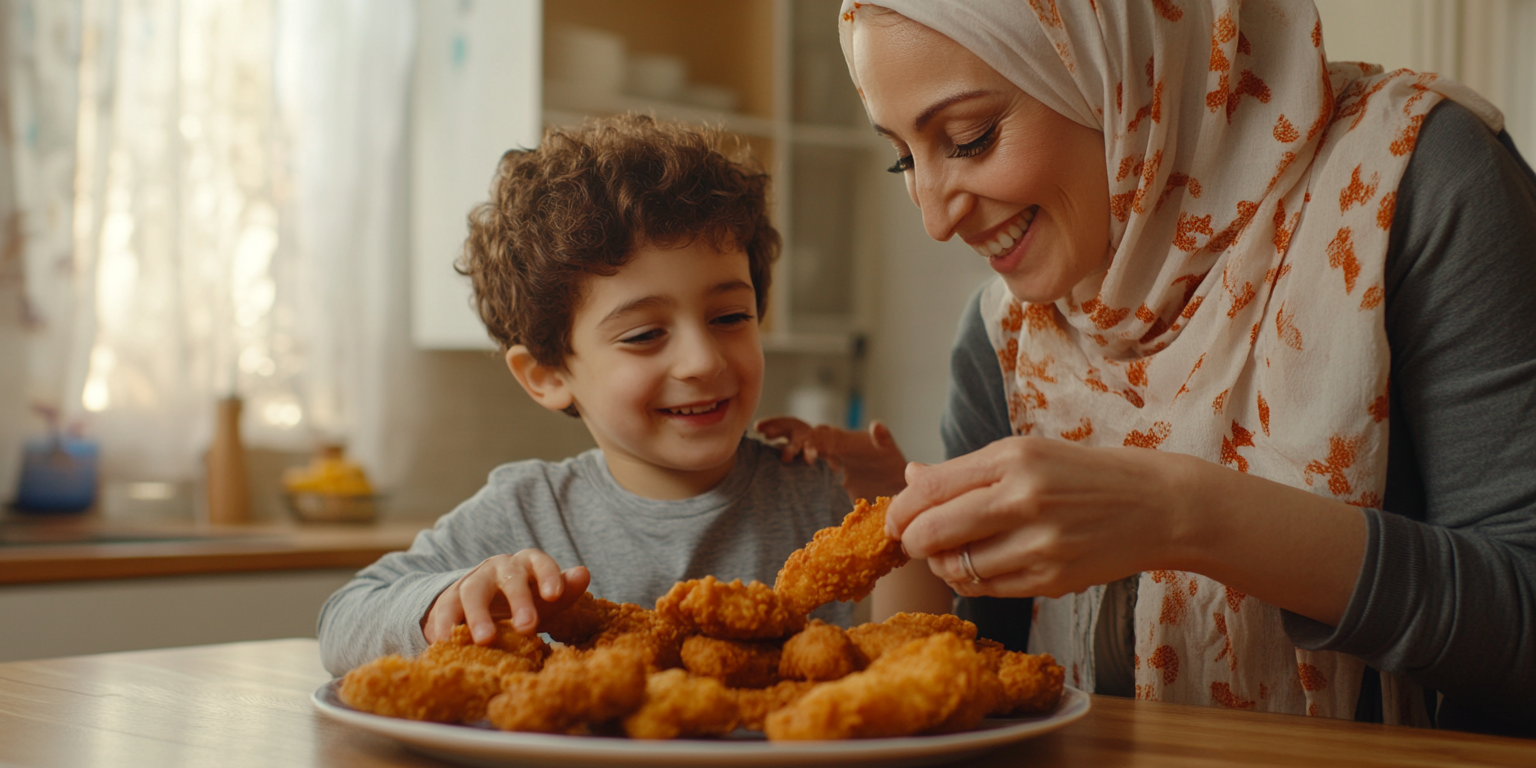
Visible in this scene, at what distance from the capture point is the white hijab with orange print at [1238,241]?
1.10 meters

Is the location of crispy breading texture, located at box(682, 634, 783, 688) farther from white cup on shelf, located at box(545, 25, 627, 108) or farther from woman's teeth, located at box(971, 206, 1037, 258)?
white cup on shelf, located at box(545, 25, 627, 108)

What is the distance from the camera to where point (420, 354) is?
307 cm

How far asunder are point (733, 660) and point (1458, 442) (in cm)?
69

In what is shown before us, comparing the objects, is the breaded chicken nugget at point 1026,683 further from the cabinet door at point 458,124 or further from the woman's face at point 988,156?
the cabinet door at point 458,124

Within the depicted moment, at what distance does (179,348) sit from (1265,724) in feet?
8.30

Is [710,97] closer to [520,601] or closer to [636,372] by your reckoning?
[636,372]

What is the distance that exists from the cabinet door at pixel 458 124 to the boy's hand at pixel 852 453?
1496mm

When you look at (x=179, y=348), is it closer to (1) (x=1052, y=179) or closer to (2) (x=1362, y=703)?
(1) (x=1052, y=179)

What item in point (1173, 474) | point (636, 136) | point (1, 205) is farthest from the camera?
point (1, 205)

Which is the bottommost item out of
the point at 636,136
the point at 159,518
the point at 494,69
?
the point at 159,518

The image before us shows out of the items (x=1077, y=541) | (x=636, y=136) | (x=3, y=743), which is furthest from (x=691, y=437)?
(x=3, y=743)

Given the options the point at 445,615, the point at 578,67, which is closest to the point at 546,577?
the point at 445,615

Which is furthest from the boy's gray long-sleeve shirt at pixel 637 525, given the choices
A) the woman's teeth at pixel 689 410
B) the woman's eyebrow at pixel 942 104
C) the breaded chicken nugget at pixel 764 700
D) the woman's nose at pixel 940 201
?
the breaded chicken nugget at pixel 764 700

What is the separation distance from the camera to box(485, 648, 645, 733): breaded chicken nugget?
0.64 metres
